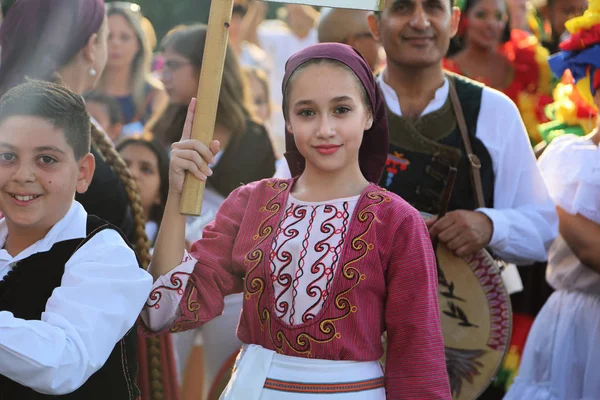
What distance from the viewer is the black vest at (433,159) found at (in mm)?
4094

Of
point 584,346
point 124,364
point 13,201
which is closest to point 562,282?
point 584,346

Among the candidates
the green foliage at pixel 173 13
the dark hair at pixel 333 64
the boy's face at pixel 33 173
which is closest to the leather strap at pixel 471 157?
the dark hair at pixel 333 64

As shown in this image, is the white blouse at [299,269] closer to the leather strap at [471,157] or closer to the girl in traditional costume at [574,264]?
the leather strap at [471,157]

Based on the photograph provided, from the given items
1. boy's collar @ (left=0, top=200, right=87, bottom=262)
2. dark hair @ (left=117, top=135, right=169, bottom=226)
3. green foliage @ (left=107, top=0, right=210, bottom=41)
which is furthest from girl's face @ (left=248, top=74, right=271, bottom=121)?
boy's collar @ (left=0, top=200, right=87, bottom=262)

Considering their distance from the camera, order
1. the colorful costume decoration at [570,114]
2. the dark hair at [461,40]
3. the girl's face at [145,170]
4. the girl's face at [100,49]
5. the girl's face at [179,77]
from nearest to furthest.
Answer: the girl's face at [100,49], the colorful costume decoration at [570,114], the girl's face at [145,170], the girl's face at [179,77], the dark hair at [461,40]

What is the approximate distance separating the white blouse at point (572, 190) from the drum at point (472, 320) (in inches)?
21.3

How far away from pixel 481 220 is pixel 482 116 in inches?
18.9

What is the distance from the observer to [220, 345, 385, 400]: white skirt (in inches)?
116

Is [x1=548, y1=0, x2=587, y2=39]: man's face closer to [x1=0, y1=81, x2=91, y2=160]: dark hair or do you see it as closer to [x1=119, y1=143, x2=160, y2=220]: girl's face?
[x1=119, y1=143, x2=160, y2=220]: girl's face

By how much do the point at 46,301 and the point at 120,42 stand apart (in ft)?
16.9

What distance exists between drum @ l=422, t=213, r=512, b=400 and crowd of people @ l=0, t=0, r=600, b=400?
0.01 meters

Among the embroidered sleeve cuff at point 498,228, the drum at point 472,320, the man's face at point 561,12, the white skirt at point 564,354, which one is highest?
the man's face at point 561,12

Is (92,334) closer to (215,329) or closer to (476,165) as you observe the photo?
(476,165)

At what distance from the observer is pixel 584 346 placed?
4223 millimetres
